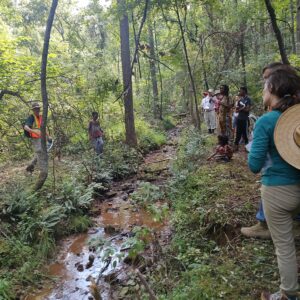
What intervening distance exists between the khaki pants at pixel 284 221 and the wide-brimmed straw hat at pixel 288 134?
0.29m

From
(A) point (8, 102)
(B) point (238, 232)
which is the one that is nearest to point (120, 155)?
Answer: (A) point (8, 102)

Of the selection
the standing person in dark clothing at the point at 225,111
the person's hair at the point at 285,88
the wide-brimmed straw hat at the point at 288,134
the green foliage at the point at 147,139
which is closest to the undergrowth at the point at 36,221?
the standing person in dark clothing at the point at 225,111

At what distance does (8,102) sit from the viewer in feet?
33.4

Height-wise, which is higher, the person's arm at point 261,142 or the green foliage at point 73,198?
the person's arm at point 261,142

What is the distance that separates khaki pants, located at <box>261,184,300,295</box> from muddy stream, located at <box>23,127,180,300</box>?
7.11 feet

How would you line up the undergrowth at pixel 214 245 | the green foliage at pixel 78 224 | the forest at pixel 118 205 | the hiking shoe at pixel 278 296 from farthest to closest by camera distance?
the green foliage at pixel 78 224
the forest at pixel 118 205
the undergrowth at pixel 214 245
the hiking shoe at pixel 278 296

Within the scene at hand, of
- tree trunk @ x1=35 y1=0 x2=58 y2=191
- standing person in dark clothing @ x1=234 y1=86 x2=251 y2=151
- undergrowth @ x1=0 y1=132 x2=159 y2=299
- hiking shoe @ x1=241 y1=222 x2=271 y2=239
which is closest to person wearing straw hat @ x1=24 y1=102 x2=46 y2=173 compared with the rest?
undergrowth @ x1=0 y1=132 x2=159 y2=299

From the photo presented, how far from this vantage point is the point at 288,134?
9.08 feet

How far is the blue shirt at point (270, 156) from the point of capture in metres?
2.79

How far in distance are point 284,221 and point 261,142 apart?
0.74 metres

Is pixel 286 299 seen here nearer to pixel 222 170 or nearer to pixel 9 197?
pixel 222 170

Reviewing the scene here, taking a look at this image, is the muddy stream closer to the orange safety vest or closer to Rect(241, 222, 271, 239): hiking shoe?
Rect(241, 222, 271, 239): hiking shoe

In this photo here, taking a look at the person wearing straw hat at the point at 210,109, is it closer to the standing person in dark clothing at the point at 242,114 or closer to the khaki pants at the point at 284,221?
the standing person in dark clothing at the point at 242,114

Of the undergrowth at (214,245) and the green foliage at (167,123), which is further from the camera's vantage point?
the green foliage at (167,123)
